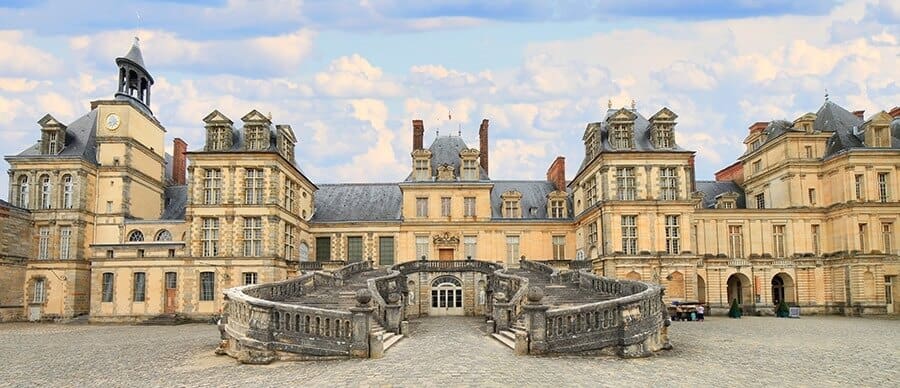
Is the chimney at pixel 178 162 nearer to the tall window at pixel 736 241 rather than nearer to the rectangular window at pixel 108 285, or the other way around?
the rectangular window at pixel 108 285

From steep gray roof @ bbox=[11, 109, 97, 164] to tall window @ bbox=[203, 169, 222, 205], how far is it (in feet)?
28.6

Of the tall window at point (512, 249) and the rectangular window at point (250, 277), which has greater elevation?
the tall window at point (512, 249)

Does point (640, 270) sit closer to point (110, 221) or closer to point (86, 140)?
point (110, 221)

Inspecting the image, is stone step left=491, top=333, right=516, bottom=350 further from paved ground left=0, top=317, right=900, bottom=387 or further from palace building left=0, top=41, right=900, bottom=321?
palace building left=0, top=41, right=900, bottom=321

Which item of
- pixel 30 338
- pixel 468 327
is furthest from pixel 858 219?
pixel 30 338

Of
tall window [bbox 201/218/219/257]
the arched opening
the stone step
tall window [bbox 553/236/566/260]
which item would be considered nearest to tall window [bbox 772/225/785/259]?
the arched opening

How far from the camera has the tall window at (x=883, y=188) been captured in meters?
40.4

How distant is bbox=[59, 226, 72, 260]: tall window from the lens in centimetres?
4112

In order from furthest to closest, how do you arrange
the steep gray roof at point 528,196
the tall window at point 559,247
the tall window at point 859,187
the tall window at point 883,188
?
the steep gray roof at point 528,196 → the tall window at point 559,247 → the tall window at point 883,188 → the tall window at point 859,187

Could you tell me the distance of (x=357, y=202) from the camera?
4800 cm

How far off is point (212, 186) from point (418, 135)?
13946 millimetres

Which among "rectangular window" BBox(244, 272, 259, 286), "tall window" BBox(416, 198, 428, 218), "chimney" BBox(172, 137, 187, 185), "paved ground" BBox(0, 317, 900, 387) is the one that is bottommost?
"paved ground" BBox(0, 317, 900, 387)

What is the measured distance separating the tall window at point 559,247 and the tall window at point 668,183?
27.4 feet

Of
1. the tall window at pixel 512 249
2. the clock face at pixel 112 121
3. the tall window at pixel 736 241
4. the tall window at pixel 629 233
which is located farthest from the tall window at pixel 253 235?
the tall window at pixel 736 241
